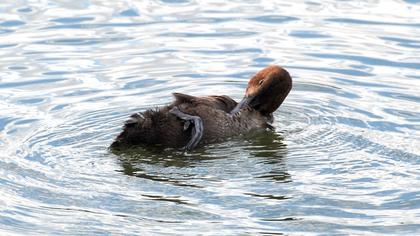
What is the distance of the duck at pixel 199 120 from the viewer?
10.6m

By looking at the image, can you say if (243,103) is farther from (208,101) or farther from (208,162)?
(208,162)

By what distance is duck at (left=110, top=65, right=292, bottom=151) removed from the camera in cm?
1057

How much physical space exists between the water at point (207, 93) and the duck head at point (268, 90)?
260 mm

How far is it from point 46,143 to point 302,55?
4.80 meters

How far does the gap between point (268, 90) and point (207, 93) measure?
1.41 meters

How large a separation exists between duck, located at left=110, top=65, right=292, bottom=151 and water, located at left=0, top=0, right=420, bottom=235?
0.44ft

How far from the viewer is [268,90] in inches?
464

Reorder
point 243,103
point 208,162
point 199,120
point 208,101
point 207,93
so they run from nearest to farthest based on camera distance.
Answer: point 208,162 < point 199,120 < point 208,101 < point 243,103 < point 207,93

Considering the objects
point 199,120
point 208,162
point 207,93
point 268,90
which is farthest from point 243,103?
point 208,162

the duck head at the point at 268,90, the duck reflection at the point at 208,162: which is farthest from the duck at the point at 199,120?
the duck reflection at the point at 208,162

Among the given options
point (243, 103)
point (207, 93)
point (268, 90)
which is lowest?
point (207, 93)

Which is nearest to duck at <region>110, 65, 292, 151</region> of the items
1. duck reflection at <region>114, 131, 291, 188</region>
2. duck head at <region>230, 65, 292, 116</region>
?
duck head at <region>230, 65, 292, 116</region>

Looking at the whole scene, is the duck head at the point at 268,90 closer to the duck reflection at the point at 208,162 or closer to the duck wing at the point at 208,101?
the duck wing at the point at 208,101

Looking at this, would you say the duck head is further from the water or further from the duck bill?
the water
